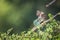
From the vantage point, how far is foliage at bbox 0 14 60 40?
2193 millimetres

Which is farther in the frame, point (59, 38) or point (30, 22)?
point (30, 22)

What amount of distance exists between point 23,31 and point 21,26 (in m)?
0.06

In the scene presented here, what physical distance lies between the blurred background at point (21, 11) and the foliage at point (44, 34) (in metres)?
0.11

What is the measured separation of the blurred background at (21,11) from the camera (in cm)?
239

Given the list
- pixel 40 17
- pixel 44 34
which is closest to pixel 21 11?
pixel 40 17

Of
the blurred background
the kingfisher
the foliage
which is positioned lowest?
the foliage

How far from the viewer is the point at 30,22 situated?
2.43 meters

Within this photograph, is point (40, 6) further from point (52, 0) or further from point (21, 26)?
point (21, 26)

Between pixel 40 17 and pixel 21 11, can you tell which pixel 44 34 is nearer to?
pixel 40 17

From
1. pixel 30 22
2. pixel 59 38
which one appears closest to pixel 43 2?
pixel 30 22

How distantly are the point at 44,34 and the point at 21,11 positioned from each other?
0.40 m

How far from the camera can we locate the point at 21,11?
2414 millimetres

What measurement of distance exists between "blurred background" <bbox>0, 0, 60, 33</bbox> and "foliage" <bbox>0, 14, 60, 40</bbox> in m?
0.11

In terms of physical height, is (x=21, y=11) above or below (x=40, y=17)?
above
